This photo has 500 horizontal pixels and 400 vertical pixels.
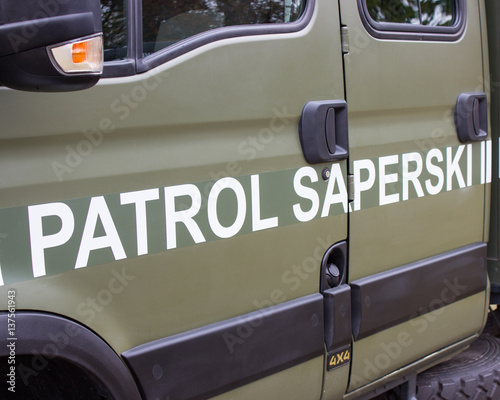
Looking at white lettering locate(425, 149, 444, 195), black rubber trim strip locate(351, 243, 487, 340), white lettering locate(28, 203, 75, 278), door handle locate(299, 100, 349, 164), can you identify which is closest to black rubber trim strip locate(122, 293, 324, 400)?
black rubber trim strip locate(351, 243, 487, 340)

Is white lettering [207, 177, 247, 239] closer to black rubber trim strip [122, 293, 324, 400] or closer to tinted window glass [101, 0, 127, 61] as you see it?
black rubber trim strip [122, 293, 324, 400]

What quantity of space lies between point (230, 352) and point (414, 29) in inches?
53.9

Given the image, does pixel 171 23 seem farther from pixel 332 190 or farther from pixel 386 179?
pixel 386 179

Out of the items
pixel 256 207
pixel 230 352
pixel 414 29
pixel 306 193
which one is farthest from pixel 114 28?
pixel 414 29

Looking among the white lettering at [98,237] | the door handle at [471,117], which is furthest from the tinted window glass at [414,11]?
the white lettering at [98,237]

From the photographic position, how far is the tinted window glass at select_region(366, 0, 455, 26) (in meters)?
2.21

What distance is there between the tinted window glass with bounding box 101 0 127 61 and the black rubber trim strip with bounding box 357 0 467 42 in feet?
2.91

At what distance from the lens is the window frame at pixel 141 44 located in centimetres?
156

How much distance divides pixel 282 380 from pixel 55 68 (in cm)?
121

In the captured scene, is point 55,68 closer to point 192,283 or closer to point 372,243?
point 192,283

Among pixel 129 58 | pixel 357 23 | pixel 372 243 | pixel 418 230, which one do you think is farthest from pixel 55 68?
pixel 418 230

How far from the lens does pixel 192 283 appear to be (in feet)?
5.66

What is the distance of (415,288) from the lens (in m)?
2.34

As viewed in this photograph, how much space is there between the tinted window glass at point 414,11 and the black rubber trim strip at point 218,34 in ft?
1.12
